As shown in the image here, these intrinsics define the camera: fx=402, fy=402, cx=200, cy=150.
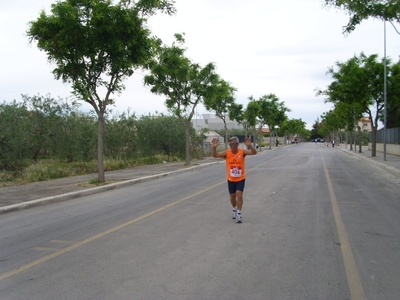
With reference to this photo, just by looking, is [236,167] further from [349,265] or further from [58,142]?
[58,142]

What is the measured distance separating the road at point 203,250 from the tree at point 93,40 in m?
5.55

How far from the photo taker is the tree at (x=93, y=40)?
13.4m

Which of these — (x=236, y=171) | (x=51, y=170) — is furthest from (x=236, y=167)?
(x=51, y=170)

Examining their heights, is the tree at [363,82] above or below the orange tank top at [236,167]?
above

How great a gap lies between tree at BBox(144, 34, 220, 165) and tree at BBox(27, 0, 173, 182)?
7.88m

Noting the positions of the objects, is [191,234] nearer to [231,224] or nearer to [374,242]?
[231,224]

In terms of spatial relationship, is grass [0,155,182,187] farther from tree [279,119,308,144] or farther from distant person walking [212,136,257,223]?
tree [279,119,308,144]

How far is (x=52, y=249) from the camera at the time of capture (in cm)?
627

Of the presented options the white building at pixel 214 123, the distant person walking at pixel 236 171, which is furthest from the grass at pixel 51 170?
the white building at pixel 214 123

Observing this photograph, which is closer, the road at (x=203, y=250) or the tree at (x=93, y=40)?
the road at (x=203, y=250)

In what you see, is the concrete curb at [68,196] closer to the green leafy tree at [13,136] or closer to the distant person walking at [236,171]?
the green leafy tree at [13,136]

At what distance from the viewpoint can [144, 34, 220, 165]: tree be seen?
A: 22906mm

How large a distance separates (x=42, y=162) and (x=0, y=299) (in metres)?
14.7

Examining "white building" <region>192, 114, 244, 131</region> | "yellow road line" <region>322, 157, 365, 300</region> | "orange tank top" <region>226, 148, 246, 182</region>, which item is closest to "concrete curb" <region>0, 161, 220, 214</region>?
"orange tank top" <region>226, 148, 246, 182</region>
